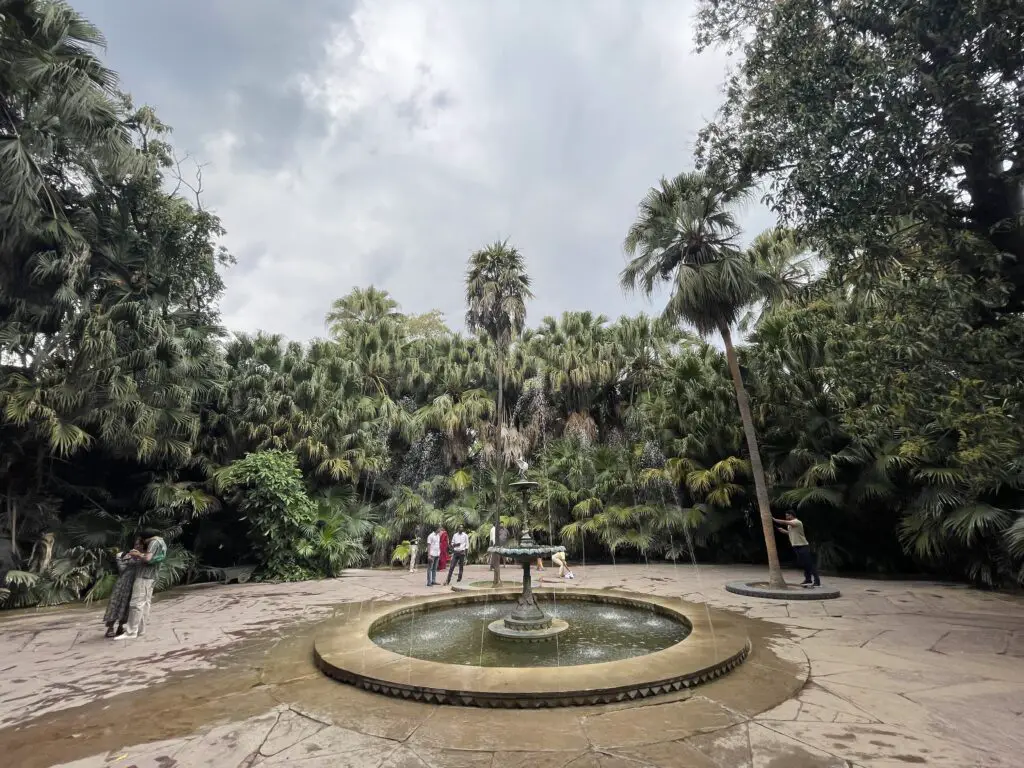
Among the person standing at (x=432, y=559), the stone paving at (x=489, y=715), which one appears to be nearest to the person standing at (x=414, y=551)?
the person standing at (x=432, y=559)

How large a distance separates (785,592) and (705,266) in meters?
6.51

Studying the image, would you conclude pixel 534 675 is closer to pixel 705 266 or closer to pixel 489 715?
pixel 489 715

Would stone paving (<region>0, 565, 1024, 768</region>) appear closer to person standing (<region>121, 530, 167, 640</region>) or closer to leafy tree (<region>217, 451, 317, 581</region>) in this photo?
person standing (<region>121, 530, 167, 640</region>)

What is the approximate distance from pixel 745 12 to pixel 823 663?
9.12 m

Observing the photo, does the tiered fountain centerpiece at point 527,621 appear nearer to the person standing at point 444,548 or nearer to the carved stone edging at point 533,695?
the carved stone edging at point 533,695

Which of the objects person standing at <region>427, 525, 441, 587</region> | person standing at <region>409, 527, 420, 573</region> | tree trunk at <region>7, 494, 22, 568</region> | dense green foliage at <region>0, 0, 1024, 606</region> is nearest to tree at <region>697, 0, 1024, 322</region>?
dense green foliage at <region>0, 0, 1024, 606</region>

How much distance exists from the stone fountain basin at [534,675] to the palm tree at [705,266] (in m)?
5.54

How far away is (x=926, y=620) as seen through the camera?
7242 mm

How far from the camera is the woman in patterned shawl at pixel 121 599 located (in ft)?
24.1

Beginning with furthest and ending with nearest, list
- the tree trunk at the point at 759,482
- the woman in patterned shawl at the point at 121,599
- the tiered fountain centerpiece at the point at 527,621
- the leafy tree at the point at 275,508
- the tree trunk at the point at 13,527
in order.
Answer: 1. the leafy tree at the point at 275,508
2. the tree trunk at the point at 13,527
3. the tree trunk at the point at 759,482
4. the woman in patterned shawl at the point at 121,599
5. the tiered fountain centerpiece at the point at 527,621

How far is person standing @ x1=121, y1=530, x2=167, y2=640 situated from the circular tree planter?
32.8 ft

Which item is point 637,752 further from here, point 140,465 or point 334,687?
point 140,465

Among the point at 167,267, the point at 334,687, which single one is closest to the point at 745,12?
the point at 334,687

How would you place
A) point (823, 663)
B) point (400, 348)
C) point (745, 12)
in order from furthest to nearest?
point (400, 348) < point (745, 12) < point (823, 663)
